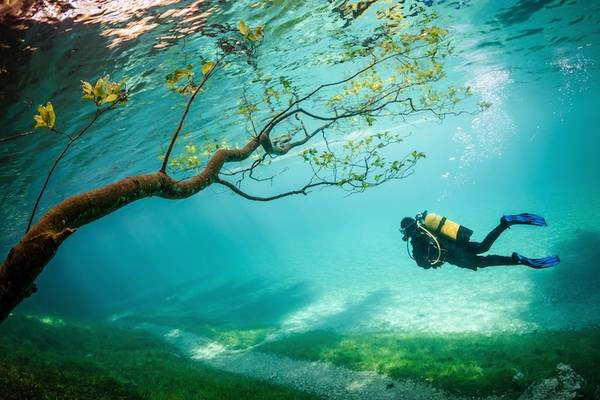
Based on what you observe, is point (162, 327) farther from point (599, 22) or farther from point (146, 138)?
point (599, 22)

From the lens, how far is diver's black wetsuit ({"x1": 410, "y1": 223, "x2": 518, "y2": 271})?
8.53 metres

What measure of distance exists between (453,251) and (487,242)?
82cm

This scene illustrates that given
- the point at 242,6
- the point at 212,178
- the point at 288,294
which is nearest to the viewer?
the point at 212,178

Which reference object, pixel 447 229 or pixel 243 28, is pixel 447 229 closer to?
pixel 447 229

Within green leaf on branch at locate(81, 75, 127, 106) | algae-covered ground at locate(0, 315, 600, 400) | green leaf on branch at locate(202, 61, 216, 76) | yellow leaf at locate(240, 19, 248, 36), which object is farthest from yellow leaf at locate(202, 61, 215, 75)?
algae-covered ground at locate(0, 315, 600, 400)

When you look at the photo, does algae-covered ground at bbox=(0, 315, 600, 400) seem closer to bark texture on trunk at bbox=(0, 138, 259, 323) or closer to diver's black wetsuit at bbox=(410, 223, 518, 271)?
diver's black wetsuit at bbox=(410, 223, 518, 271)

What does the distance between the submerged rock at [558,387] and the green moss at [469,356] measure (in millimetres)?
168

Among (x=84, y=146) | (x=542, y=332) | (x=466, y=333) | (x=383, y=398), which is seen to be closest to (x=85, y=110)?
(x=84, y=146)

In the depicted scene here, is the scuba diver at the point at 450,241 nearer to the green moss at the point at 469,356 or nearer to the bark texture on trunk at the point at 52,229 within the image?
the green moss at the point at 469,356

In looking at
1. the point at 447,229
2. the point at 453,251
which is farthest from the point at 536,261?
the point at 447,229

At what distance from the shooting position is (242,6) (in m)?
10.3

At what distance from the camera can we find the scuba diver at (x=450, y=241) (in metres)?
8.42

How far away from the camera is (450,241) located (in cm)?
878

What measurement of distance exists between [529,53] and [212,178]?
86.7 ft
